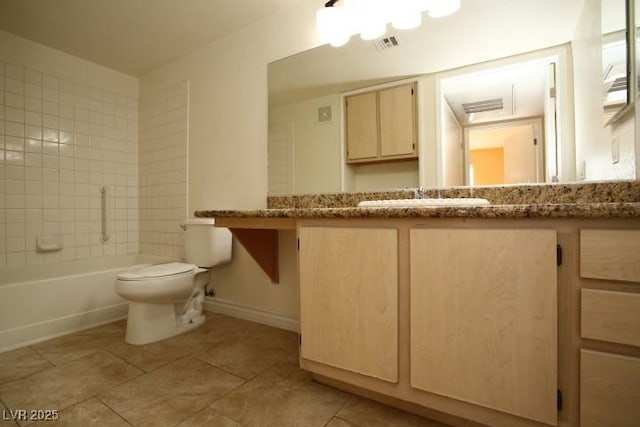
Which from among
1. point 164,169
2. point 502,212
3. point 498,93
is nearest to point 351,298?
point 502,212

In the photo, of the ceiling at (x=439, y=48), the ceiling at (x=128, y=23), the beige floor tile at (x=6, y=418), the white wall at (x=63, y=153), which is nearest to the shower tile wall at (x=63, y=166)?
the white wall at (x=63, y=153)

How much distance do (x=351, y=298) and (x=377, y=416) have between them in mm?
451

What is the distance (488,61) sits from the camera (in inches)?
52.9

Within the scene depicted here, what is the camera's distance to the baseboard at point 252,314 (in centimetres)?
186

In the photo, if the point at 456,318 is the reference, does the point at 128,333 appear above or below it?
below

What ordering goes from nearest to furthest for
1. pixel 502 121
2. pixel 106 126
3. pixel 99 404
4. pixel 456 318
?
pixel 456 318 < pixel 99 404 < pixel 502 121 < pixel 106 126

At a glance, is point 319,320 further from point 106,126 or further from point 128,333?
point 106,126

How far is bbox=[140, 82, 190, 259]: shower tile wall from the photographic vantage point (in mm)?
2352

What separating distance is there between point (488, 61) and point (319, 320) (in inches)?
54.9

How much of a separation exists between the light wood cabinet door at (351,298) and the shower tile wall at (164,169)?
5.20 feet

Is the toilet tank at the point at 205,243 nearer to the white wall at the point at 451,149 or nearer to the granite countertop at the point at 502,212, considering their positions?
the granite countertop at the point at 502,212

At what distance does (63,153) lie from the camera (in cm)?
226

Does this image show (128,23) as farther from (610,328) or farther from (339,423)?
(610,328)

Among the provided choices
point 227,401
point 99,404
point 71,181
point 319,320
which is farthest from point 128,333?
point 71,181
